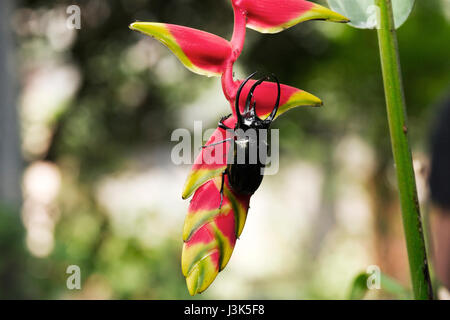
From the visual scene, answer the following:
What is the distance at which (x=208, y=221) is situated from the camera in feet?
0.91

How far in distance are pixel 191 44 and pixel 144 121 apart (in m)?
2.91

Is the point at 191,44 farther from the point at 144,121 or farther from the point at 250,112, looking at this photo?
the point at 144,121

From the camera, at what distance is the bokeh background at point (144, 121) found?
2.60 m

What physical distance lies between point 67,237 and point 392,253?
6.76 ft

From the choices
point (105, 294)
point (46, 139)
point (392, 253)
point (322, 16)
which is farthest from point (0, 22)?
point (392, 253)

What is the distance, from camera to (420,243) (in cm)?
32

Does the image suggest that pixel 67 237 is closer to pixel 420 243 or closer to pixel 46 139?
pixel 46 139

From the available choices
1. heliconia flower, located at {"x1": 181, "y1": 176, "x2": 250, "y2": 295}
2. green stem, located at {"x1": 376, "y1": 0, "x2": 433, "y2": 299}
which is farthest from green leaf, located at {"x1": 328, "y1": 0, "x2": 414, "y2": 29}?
heliconia flower, located at {"x1": 181, "y1": 176, "x2": 250, "y2": 295}

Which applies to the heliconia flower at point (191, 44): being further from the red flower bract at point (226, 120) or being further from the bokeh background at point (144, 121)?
the bokeh background at point (144, 121)
